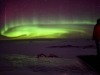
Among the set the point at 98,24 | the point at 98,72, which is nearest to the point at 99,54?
the point at 98,24

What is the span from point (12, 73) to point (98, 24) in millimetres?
4488

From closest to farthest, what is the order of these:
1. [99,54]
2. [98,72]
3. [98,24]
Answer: [98,72] < [98,24] < [99,54]

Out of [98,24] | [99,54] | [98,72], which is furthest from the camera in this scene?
[99,54]

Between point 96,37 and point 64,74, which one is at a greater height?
point 96,37

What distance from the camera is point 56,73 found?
17.0 feet

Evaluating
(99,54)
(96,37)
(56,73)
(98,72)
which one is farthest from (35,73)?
(99,54)

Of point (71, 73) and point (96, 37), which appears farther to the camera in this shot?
point (96, 37)

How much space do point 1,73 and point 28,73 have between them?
2.82 ft

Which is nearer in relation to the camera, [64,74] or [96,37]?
[64,74]

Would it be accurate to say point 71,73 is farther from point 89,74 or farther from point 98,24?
point 98,24

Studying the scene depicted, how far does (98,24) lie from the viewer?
24.7ft

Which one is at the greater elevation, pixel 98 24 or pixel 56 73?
pixel 98 24

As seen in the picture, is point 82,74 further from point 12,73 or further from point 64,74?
point 12,73

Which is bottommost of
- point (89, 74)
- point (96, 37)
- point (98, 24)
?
point (89, 74)
